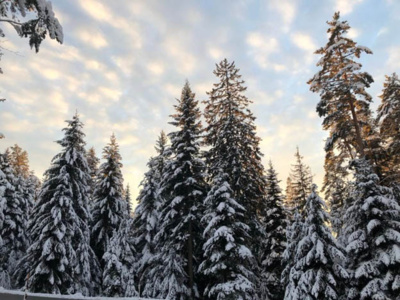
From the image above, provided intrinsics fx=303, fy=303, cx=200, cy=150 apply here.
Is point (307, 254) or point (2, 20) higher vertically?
point (2, 20)

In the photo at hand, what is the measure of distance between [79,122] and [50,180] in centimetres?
541

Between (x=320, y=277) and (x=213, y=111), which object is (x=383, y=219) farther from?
(x=213, y=111)

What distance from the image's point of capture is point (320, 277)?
15102mm

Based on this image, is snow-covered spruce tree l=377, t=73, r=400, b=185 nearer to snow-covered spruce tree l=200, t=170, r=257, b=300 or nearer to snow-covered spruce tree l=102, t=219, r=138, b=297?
snow-covered spruce tree l=200, t=170, r=257, b=300

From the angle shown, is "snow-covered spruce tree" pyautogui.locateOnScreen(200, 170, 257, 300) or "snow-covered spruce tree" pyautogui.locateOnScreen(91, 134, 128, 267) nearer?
"snow-covered spruce tree" pyautogui.locateOnScreen(200, 170, 257, 300)

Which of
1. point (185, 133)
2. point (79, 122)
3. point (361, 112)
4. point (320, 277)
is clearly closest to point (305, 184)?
point (361, 112)

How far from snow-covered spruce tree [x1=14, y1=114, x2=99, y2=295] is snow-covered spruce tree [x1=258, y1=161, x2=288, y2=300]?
14.5 meters

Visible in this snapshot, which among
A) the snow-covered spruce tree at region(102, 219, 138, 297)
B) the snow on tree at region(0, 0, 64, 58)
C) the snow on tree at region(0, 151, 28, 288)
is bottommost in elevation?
the snow-covered spruce tree at region(102, 219, 138, 297)

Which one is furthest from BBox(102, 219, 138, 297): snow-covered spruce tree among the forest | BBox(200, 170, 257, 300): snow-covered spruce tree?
BBox(200, 170, 257, 300): snow-covered spruce tree

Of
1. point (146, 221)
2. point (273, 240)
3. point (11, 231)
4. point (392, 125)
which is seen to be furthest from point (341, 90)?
point (11, 231)

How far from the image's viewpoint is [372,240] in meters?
15.3

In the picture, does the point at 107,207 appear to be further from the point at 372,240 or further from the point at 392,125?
the point at 392,125

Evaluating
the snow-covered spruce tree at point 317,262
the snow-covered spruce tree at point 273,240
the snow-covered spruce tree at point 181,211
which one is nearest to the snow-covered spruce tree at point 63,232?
the snow-covered spruce tree at point 181,211

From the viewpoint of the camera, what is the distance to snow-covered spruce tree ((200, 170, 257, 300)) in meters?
17.2
